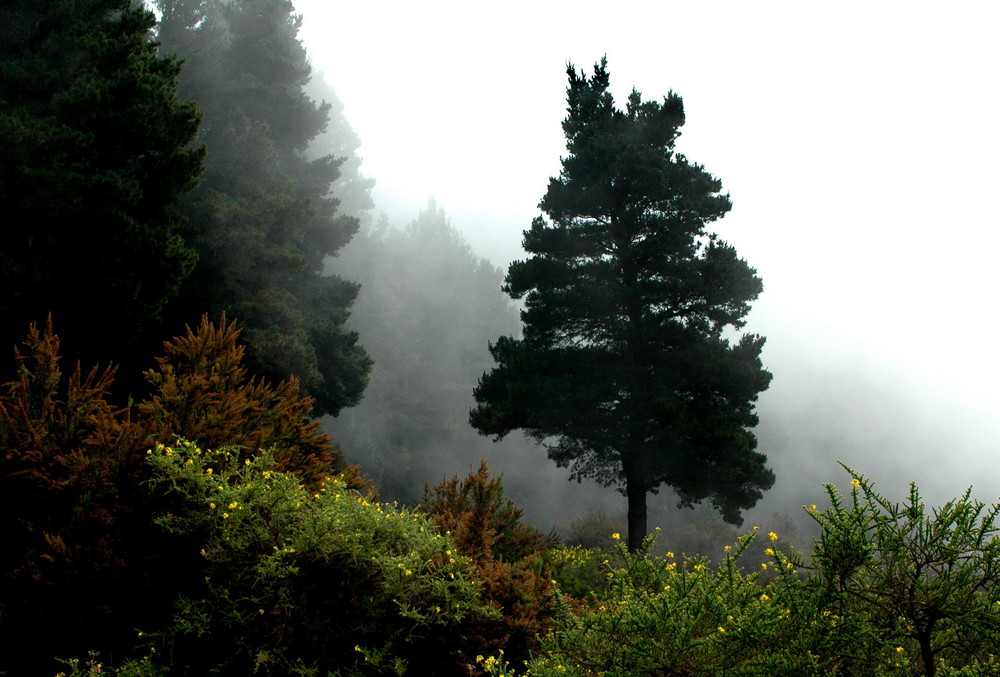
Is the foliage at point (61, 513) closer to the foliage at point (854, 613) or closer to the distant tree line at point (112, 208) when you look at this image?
the foliage at point (854, 613)

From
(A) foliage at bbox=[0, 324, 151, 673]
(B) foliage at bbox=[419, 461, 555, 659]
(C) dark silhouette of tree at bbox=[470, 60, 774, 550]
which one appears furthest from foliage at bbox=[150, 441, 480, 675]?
(C) dark silhouette of tree at bbox=[470, 60, 774, 550]

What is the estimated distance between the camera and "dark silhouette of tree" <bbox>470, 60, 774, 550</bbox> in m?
14.1

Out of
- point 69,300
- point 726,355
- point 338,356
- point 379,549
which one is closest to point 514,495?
point 338,356

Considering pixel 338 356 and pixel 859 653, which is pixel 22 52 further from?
pixel 859 653

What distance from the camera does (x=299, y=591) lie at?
13.0 ft

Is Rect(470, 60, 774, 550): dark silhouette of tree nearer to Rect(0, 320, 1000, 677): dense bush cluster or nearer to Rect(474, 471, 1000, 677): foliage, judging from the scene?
Rect(0, 320, 1000, 677): dense bush cluster

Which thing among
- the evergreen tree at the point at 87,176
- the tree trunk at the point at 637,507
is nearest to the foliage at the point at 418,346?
the tree trunk at the point at 637,507

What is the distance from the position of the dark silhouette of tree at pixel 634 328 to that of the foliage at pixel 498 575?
8598mm

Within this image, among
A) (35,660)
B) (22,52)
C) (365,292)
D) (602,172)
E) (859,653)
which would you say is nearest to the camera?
(859,653)

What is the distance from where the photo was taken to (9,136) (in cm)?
920

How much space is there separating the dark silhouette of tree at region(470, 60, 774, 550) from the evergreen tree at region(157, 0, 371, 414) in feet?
19.6

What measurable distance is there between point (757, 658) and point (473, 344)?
46.5 m

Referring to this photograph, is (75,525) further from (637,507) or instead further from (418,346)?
(418,346)

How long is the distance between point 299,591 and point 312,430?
2.68 m
